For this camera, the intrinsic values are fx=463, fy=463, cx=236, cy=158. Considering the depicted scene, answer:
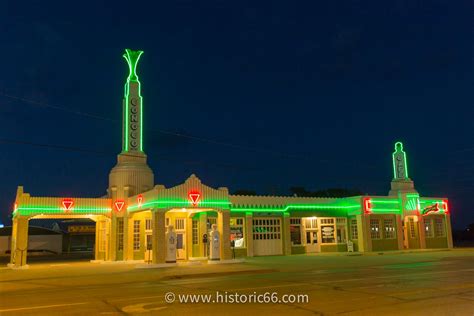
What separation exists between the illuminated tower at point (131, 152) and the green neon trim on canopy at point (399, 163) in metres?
23.7

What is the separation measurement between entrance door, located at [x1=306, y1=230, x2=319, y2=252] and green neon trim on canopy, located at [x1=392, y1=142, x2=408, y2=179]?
11.2 meters

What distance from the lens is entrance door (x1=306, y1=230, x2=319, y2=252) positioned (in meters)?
39.3

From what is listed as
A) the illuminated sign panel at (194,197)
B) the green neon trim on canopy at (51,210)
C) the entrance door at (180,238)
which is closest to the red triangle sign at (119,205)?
the green neon trim on canopy at (51,210)

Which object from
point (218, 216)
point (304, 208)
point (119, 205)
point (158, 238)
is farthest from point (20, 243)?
point (304, 208)

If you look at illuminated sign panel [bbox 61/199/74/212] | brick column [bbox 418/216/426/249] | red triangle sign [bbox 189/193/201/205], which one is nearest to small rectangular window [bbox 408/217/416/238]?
brick column [bbox 418/216/426/249]

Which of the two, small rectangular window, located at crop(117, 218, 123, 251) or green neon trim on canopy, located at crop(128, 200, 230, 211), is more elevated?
green neon trim on canopy, located at crop(128, 200, 230, 211)

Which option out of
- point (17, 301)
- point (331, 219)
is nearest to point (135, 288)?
point (17, 301)

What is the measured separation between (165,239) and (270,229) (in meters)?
11.3

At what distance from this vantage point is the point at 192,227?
35.2 m

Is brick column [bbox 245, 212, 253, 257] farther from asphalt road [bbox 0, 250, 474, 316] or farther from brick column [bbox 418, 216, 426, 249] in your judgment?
asphalt road [bbox 0, 250, 474, 316]

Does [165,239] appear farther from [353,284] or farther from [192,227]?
[353,284]

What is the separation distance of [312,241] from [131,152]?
16.9m

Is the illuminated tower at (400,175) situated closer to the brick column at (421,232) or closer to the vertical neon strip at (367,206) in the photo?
the brick column at (421,232)

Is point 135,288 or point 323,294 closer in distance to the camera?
point 323,294
